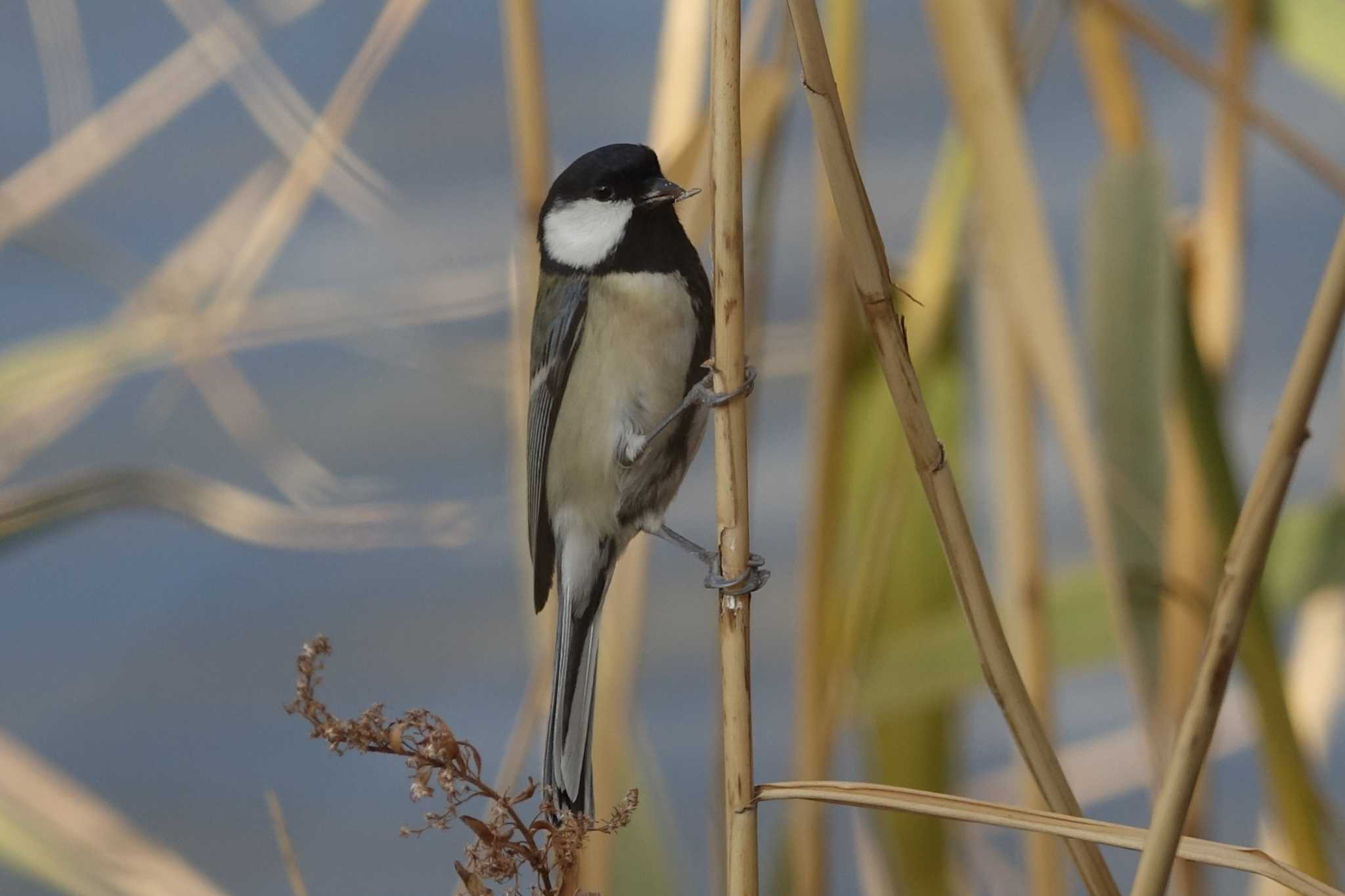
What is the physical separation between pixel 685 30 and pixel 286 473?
60 cm

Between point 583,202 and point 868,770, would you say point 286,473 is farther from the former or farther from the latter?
point 868,770

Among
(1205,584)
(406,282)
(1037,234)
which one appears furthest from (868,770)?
(406,282)

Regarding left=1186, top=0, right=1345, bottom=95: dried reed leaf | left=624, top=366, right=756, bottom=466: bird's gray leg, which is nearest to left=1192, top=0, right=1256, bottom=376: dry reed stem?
left=1186, top=0, right=1345, bottom=95: dried reed leaf

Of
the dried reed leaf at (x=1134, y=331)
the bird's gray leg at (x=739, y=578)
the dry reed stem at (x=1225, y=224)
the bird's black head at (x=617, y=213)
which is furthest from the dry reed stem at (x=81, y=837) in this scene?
the dry reed stem at (x=1225, y=224)

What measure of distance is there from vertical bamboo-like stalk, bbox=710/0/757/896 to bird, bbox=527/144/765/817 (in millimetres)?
366

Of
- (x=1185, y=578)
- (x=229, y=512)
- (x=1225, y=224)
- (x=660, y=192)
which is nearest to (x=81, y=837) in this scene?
(x=229, y=512)

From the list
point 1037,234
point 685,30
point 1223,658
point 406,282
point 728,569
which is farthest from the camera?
point 406,282

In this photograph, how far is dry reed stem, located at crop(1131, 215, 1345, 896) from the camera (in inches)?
17.4

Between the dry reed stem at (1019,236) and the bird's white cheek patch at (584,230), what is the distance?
0.33 meters

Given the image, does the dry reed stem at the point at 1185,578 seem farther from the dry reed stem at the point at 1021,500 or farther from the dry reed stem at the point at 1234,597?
the dry reed stem at the point at 1234,597

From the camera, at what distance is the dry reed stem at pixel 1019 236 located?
0.76 meters

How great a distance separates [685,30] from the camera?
918mm

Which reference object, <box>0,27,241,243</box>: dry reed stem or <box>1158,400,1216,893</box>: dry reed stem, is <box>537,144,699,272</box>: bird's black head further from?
<box>1158,400,1216,893</box>: dry reed stem

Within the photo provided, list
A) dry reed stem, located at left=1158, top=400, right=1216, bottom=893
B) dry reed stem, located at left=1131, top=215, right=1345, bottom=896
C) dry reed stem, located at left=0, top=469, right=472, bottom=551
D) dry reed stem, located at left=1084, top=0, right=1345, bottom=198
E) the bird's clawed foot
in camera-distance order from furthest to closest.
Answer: dry reed stem, located at left=1158, top=400, right=1216, bottom=893, dry reed stem, located at left=1084, top=0, right=1345, bottom=198, dry reed stem, located at left=0, top=469, right=472, bottom=551, the bird's clawed foot, dry reed stem, located at left=1131, top=215, right=1345, bottom=896
